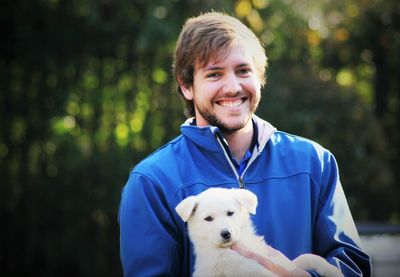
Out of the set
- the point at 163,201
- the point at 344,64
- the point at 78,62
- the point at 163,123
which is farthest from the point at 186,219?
the point at 344,64

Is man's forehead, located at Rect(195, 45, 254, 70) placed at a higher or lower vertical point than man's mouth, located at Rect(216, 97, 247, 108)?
higher

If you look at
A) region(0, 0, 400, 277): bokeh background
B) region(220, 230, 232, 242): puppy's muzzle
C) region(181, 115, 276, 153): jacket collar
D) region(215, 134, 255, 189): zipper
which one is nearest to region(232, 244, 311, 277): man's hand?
region(220, 230, 232, 242): puppy's muzzle

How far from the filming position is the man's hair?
10.6 ft

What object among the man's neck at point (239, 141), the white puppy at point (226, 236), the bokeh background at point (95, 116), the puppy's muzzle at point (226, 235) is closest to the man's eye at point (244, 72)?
the man's neck at point (239, 141)

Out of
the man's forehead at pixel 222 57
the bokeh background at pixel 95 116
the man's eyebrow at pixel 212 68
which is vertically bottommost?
the bokeh background at pixel 95 116

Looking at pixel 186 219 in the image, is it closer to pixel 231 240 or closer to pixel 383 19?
pixel 231 240

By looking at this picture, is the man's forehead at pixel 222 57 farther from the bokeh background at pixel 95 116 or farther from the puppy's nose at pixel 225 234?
the bokeh background at pixel 95 116

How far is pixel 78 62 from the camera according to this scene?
30.7ft

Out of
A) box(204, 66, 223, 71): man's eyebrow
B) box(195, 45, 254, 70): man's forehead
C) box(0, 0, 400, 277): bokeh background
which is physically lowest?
box(0, 0, 400, 277): bokeh background

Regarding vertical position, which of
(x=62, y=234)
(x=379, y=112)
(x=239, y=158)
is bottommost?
(x=62, y=234)

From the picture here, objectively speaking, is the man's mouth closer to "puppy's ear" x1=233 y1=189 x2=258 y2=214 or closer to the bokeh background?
"puppy's ear" x1=233 y1=189 x2=258 y2=214

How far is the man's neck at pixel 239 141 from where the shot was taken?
334 centimetres

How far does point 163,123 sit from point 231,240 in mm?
6197

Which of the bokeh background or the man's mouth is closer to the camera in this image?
the man's mouth
